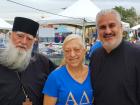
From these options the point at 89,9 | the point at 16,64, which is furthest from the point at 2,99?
the point at 89,9

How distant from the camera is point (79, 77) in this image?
3.43 m

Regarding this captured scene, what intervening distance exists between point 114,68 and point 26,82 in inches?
33.3

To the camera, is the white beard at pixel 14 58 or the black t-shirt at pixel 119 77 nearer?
the black t-shirt at pixel 119 77

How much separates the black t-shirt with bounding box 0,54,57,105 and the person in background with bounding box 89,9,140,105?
520mm

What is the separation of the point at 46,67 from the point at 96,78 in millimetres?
594

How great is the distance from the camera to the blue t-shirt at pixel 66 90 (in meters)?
3.31

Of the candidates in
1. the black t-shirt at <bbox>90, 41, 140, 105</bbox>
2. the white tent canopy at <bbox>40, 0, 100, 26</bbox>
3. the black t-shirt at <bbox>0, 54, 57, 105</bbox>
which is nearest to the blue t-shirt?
the black t-shirt at <bbox>90, 41, 140, 105</bbox>

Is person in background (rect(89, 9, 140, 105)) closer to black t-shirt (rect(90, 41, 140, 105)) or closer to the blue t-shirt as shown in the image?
black t-shirt (rect(90, 41, 140, 105))

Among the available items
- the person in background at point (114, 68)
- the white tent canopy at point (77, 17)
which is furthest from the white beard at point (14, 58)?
the white tent canopy at point (77, 17)

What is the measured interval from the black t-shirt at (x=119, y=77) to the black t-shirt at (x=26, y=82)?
1.76 ft

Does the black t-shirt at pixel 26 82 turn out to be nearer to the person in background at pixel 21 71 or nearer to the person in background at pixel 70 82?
Result: the person in background at pixel 21 71

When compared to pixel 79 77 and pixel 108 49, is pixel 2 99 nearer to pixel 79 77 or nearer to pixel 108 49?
pixel 79 77

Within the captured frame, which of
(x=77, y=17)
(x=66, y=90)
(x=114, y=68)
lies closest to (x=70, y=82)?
(x=66, y=90)

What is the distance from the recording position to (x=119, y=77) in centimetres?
339
